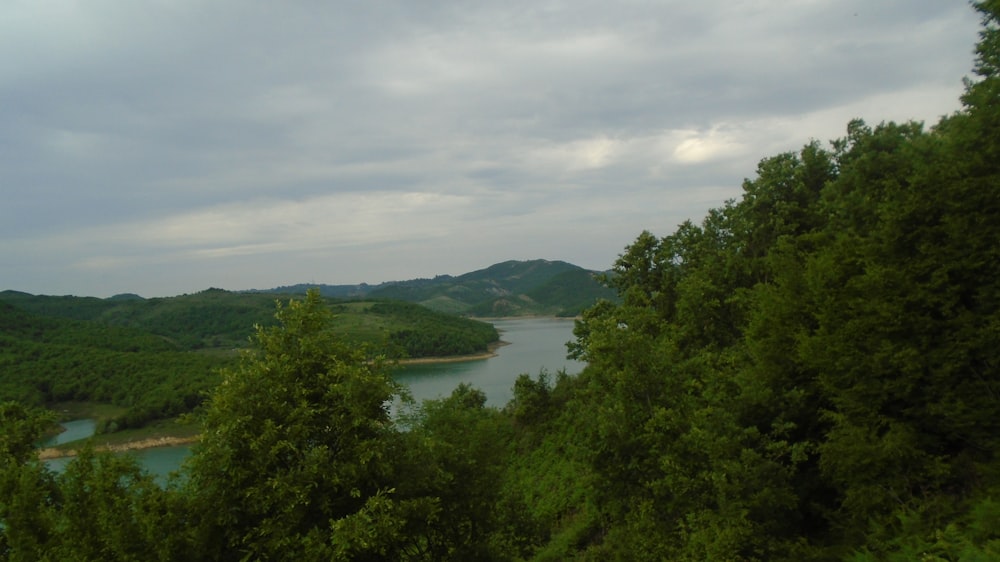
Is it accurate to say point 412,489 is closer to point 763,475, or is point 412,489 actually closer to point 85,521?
point 85,521

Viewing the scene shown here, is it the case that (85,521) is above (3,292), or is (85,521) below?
below

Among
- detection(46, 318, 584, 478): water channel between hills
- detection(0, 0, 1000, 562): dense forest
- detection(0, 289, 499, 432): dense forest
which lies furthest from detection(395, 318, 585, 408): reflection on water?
detection(0, 0, 1000, 562): dense forest

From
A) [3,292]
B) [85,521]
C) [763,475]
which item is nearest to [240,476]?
[85,521]

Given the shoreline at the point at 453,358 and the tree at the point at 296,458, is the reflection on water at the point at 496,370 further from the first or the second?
the tree at the point at 296,458

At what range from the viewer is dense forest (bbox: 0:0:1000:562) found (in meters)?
8.19

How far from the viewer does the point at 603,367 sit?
38.1 feet

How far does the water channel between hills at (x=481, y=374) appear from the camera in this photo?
1961 inches

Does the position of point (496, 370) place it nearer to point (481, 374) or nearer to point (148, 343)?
point (481, 374)

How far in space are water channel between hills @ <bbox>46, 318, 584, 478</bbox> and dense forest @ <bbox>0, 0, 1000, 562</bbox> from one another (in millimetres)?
31659

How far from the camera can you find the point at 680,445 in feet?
34.1

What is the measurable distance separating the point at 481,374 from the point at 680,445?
73240 mm

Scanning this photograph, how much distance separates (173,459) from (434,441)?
46593 millimetres

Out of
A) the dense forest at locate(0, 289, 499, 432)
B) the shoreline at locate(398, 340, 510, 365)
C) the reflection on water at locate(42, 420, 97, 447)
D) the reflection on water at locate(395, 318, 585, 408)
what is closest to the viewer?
the reflection on water at locate(42, 420, 97, 447)

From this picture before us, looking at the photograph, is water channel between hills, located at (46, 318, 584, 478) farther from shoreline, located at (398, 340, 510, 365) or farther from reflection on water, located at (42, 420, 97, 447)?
shoreline, located at (398, 340, 510, 365)
